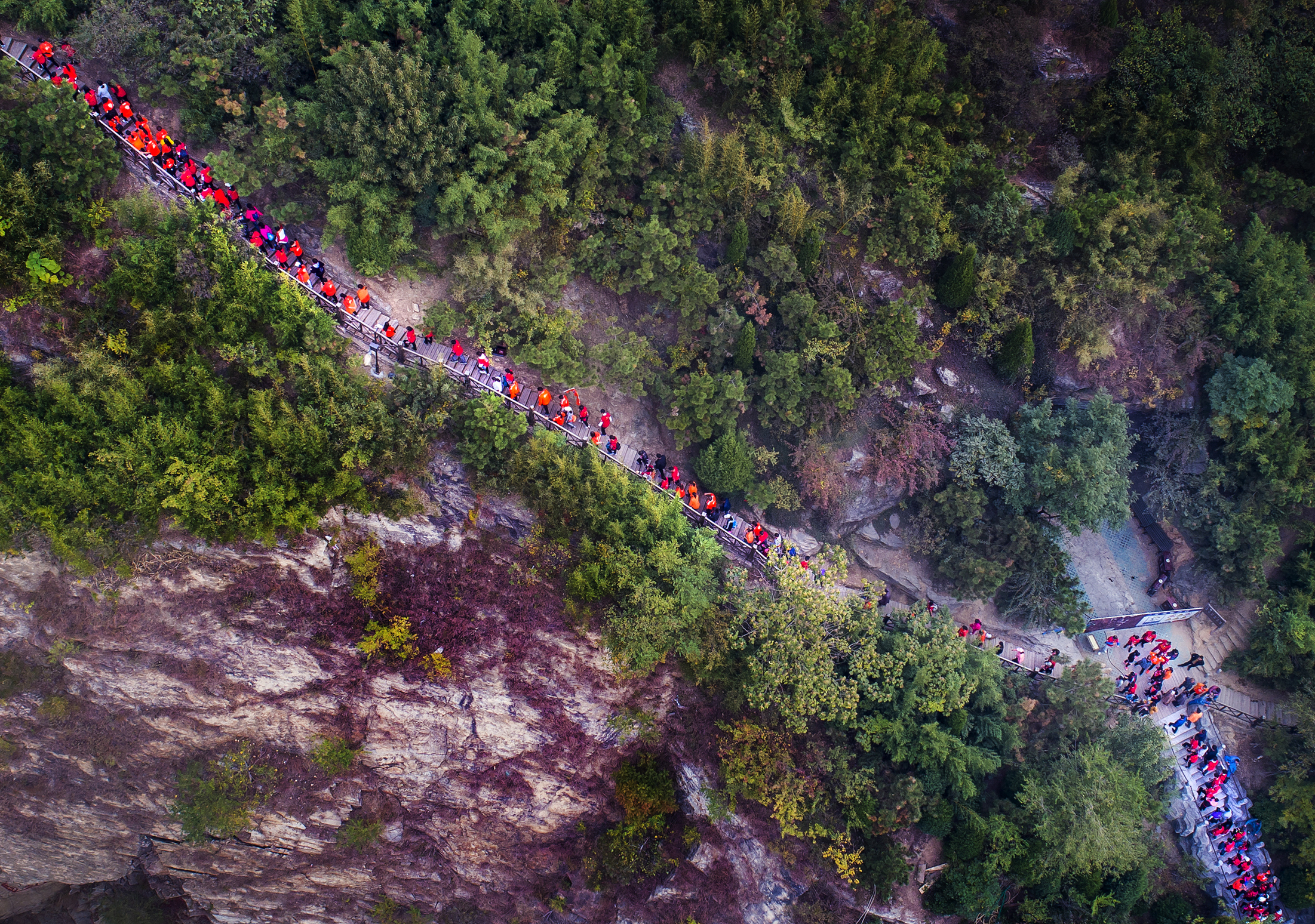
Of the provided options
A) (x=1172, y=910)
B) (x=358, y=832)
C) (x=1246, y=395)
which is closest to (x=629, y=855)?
(x=358, y=832)

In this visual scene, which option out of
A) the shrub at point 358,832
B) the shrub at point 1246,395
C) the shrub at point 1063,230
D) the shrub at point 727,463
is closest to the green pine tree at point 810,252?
the shrub at point 727,463

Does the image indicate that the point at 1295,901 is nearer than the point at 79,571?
No

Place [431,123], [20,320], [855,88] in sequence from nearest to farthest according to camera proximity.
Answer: [20,320]
[431,123]
[855,88]

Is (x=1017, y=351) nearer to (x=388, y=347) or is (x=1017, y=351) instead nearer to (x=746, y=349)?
(x=746, y=349)

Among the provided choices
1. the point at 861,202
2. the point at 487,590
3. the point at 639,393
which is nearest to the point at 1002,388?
the point at 861,202

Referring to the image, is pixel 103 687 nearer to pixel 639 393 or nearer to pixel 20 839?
pixel 20 839

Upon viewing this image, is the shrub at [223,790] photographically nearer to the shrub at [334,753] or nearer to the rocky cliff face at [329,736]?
the rocky cliff face at [329,736]

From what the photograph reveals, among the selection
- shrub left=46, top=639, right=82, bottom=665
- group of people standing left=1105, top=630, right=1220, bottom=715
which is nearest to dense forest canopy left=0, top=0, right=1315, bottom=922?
group of people standing left=1105, top=630, right=1220, bottom=715
